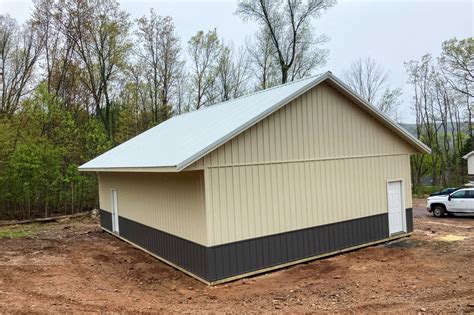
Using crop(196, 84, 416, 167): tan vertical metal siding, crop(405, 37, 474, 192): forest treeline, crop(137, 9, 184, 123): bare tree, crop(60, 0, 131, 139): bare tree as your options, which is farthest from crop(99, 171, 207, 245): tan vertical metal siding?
crop(405, 37, 474, 192): forest treeline

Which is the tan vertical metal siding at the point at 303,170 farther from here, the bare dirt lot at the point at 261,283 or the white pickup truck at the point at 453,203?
the white pickup truck at the point at 453,203

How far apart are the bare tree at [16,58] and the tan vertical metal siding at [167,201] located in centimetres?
1615

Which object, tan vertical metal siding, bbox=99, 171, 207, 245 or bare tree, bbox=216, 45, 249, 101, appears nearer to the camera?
tan vertical metal siding, bbox=99, 171, 207, 245

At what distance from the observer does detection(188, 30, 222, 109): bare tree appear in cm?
3312

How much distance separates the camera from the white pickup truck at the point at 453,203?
61.8 feet

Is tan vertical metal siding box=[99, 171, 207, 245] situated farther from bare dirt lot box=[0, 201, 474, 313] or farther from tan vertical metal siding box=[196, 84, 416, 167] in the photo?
bare dirt lot box=[0, 201, 474, 313]

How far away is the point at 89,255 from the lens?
13.0 metres

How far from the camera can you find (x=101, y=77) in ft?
91.4

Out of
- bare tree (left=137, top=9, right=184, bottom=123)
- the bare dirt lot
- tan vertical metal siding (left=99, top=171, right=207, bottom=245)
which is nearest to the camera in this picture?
the bare dirt lot

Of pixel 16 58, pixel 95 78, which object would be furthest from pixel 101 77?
pixel 16 58

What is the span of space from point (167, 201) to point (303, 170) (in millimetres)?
3885

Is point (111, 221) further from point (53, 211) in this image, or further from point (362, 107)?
point (362, 107)

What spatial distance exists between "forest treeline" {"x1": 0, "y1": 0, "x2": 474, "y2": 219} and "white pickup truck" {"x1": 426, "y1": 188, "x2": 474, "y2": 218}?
15.2 meters

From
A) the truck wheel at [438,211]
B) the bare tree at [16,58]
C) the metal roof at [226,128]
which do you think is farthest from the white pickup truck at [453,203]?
the bare tree at [16,58]
